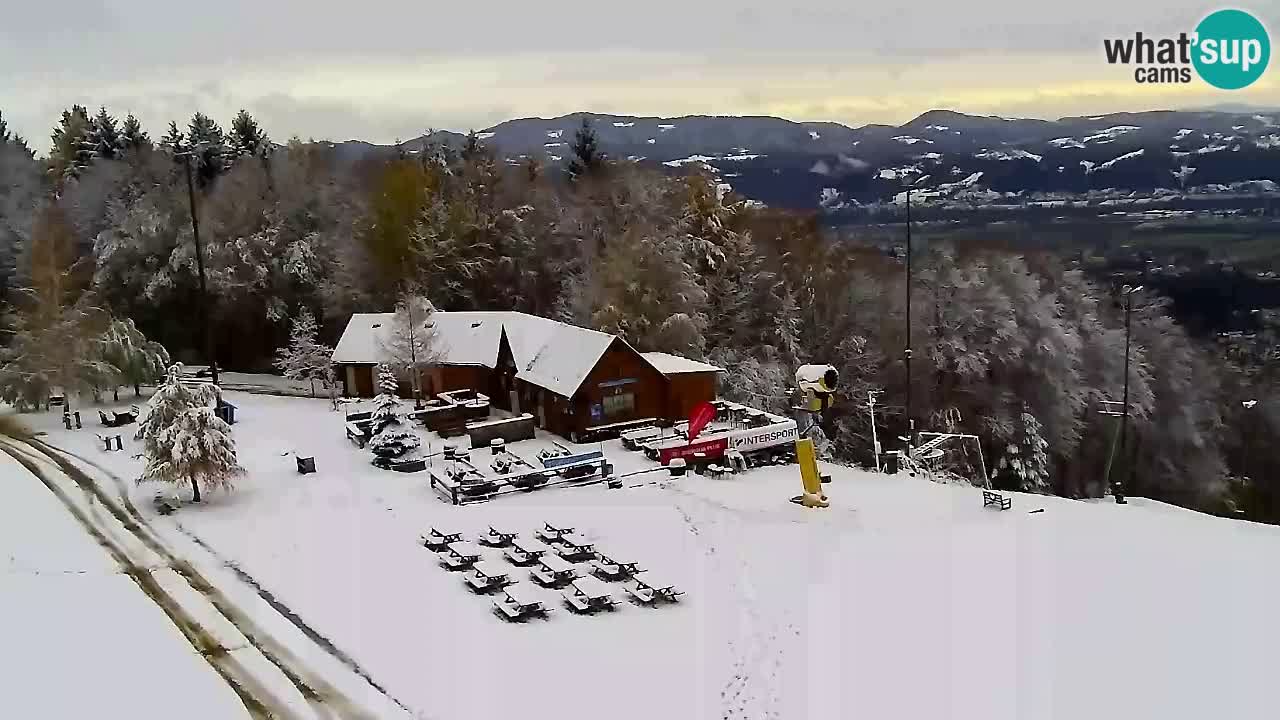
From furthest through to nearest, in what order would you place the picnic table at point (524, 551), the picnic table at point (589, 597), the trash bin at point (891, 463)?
the trash bin at point (891, 463) < the picnic table at point (524, 551) < the picnic table at point (589, 597)

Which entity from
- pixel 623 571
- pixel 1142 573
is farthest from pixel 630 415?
pixel 1142 573

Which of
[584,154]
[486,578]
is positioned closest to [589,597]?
[486,578]

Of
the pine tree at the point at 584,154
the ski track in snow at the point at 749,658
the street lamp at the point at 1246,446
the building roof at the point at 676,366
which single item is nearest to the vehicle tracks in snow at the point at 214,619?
the ski track in snow at the point at 749,658

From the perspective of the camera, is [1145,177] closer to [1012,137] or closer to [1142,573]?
[1012,137]

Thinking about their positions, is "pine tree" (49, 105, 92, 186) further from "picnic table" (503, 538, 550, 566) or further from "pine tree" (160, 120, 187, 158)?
"picnic table" (503, 538, 550, 566)

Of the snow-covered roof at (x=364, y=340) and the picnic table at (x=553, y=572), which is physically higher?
the snow-covered roof at (x=364, y=340)

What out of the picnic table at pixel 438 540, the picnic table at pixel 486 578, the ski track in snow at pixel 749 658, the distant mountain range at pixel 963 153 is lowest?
the ski track in snow at pixel 749 658

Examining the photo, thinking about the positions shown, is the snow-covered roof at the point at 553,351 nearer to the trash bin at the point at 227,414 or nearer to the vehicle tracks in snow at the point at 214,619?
the trash bin at the point at 227,414
